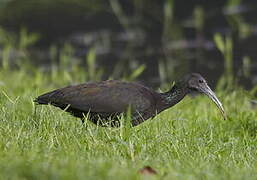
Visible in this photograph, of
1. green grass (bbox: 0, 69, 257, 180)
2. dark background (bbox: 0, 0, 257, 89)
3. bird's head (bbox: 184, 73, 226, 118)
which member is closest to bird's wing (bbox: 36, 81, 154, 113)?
green grass (bbox: 0, 69, 257, 180)

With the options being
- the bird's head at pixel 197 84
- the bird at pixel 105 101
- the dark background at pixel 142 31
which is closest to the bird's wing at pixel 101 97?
the bird at pixel 105 101

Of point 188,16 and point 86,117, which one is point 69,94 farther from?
point 188,16

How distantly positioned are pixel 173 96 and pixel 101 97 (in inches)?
33.5

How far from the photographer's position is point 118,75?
12.8 metres

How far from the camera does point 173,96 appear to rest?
7.20 meters

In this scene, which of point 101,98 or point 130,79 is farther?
point 130,79

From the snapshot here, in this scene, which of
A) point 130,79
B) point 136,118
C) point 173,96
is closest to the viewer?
point 136,118

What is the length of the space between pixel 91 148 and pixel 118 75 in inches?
285

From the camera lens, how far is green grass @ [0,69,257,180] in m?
4.61

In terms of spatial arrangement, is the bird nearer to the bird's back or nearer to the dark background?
the bird's back

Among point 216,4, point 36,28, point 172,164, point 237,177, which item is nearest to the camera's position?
point 237,177

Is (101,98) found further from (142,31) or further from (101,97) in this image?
(142,31)

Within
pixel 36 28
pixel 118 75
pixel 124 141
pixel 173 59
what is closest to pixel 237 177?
pixel 124 141

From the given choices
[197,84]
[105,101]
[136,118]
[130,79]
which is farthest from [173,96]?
[130,79]
